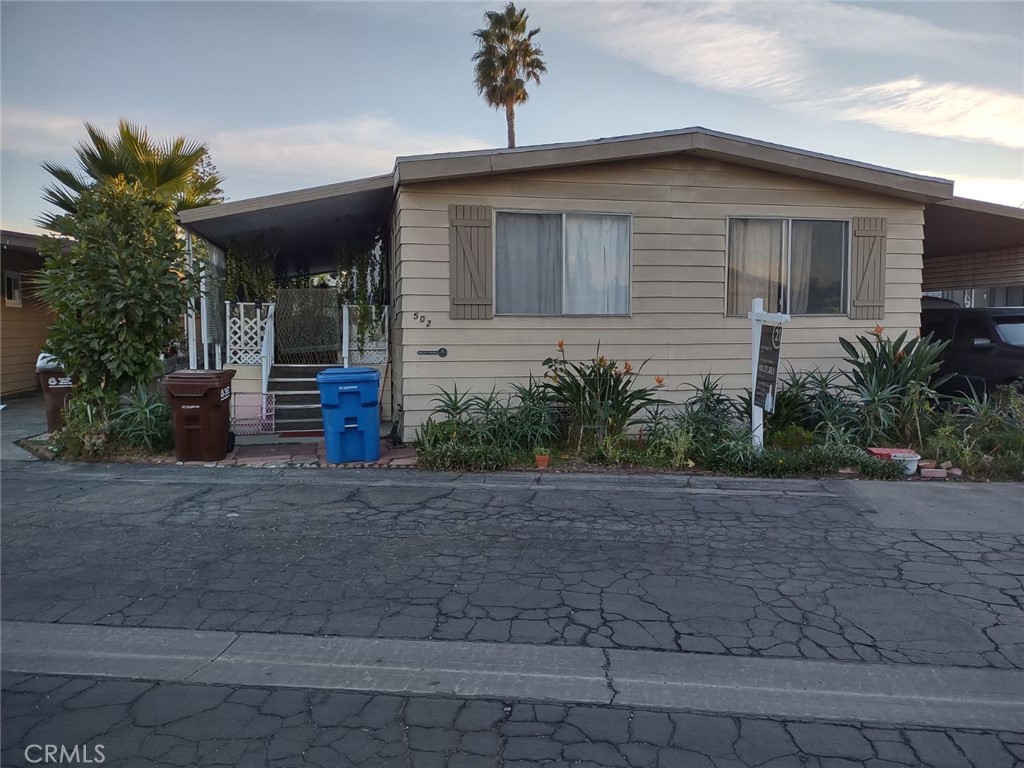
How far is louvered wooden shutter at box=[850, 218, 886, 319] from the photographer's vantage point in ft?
34.2

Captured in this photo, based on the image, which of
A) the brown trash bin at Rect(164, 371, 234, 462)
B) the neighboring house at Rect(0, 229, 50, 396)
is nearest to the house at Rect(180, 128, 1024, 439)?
the brown trash bin at Rect(164, 371, 234, 462)

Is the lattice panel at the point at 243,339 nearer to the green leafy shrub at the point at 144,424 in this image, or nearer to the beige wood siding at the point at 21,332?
the green leafy shrub at the point at 144,424

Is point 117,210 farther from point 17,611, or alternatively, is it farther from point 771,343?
point 771,343

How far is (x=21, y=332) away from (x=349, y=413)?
12.1 metres

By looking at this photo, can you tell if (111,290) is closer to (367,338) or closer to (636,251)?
(367,338)

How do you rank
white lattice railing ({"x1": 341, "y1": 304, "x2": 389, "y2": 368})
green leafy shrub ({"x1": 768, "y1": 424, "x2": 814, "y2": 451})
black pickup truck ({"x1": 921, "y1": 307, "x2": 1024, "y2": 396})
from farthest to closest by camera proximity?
white lattice railing ({"x1": 341, "y1": 304, "x2": 389, "y2": 368}) → black pickup truck ({"x1": 921, "y1": 307, "x2": 1024, "y2": 396}) → green leafy shrub ({"x1": 768, "y1": 424, "x2": 814, "y2": 451})

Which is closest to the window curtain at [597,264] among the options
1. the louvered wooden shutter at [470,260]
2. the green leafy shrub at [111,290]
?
the louvered wooden shutter at [470,260]

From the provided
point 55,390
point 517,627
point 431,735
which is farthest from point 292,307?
point 431,735

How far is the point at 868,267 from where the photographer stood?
10453mm

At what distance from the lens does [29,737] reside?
3451 mm

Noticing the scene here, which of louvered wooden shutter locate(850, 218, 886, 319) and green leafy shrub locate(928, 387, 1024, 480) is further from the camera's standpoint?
louvered wooden shutter locate(850, 218, 886, 319)

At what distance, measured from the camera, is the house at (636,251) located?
9664 mm

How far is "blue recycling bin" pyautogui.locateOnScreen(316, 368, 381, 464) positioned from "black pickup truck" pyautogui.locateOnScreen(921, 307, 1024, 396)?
26.2 feet

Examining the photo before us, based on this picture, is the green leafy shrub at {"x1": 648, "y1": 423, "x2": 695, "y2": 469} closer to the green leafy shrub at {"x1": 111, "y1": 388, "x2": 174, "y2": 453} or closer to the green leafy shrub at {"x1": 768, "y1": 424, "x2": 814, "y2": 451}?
the green leafy shrub at {"x1": 768, "y1": 424, "x2": 814, "y2": 451}
